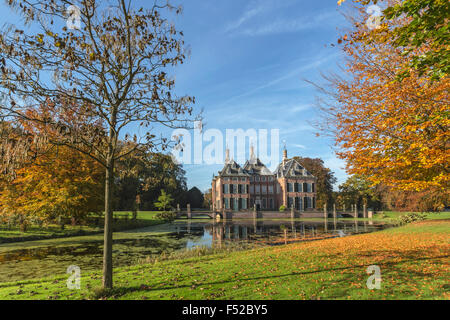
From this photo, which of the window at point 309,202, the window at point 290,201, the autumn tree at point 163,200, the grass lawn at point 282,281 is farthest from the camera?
the window at point 309,202

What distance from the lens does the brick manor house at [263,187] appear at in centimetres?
4834

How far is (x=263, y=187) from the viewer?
5234 cm

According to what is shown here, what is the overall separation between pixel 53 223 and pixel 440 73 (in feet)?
89.9

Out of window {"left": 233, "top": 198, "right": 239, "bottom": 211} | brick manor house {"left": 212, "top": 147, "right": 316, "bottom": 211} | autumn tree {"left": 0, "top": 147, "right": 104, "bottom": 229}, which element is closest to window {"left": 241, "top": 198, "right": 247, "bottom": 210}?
brick manor house {"left": 212, "top": 147, "right": 316, "bottom": 211}

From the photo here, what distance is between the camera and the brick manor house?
159 ft

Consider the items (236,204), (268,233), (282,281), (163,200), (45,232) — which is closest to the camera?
(282,281)

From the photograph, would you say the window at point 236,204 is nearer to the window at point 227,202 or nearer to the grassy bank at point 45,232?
the window at point 227,202

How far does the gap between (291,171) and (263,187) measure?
6.25 metres

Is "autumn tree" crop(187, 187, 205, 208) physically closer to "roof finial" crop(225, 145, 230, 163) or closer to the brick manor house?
the brick manor house

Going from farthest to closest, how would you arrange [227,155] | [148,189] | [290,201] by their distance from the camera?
[227,155] → [290,201] → [148,189]

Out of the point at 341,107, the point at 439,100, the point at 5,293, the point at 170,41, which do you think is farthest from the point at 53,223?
the point at 439,100

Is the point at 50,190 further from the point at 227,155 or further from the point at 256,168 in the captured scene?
the point at 256,168

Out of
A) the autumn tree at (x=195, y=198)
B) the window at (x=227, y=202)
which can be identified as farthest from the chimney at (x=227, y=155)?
the autumn tree at (x=195, y=198)

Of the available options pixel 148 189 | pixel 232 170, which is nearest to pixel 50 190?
pixel 148 189
